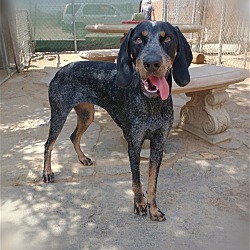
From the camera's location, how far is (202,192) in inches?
107

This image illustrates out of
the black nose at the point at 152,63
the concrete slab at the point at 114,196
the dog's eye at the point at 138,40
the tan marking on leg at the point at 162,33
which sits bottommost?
the concrete slab at the point at 114,196

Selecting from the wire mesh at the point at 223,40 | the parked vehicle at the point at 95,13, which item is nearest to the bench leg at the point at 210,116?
the wire mesh at the point at 223,40

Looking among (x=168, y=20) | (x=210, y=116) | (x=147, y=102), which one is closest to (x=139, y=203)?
(x=147, y=102)

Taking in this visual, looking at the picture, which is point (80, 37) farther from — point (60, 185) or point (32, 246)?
point (32, 246)

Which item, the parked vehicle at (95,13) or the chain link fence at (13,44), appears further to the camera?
the parked vehicle at (95,13)

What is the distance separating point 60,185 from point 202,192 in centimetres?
134

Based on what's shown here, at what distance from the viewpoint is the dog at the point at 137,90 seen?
1829 mm

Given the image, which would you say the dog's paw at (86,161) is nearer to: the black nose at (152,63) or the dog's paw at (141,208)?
the dog's paw at (141,208)

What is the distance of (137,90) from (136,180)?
2.33 feet

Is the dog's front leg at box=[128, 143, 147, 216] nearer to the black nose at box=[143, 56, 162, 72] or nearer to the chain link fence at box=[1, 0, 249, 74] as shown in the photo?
the black nose at box=[143, 56, 162, 72]

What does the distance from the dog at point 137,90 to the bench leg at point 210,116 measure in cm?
148

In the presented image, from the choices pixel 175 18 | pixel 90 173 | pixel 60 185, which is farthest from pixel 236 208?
pixel 175 18

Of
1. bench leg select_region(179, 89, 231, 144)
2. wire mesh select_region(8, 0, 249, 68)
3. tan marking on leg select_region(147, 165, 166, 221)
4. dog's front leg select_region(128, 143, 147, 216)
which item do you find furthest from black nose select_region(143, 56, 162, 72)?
wire mesh select_region(8, 0, 249, 68)

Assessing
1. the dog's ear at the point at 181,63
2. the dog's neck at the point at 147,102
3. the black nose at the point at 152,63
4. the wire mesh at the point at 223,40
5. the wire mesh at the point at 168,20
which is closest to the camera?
the black nose at the point at 152,63
